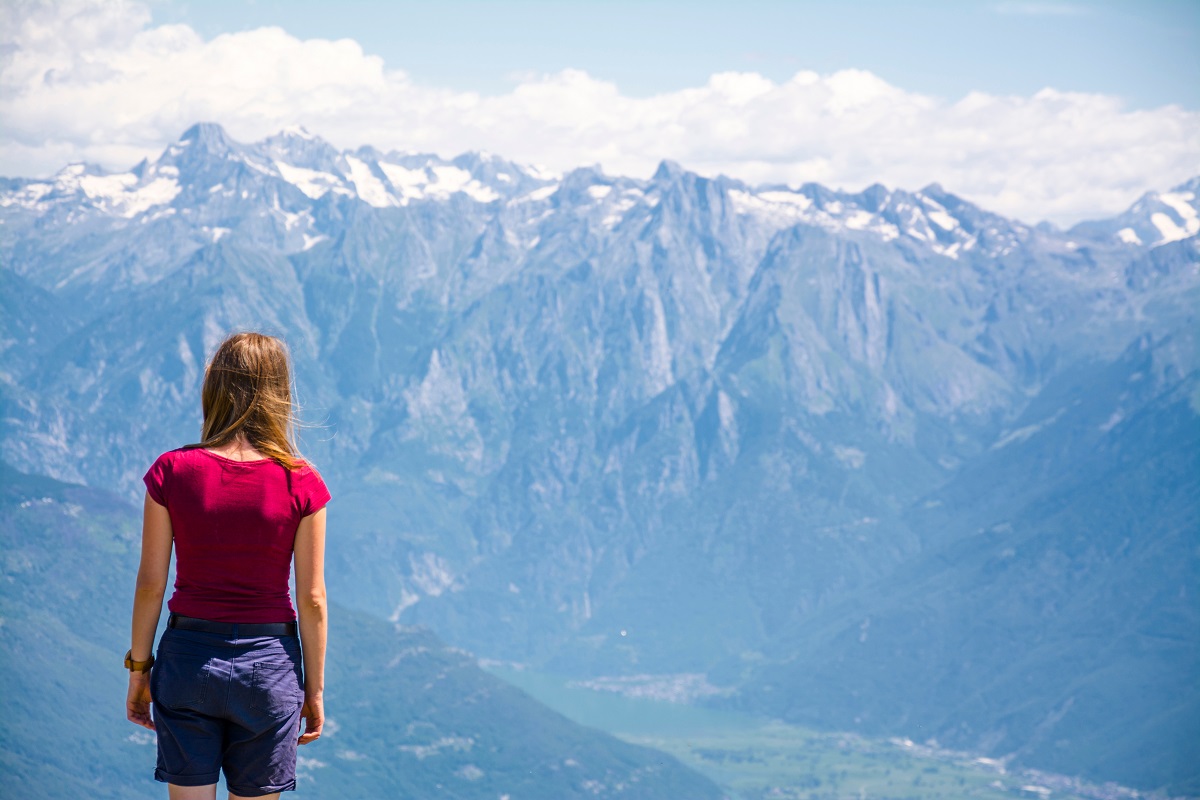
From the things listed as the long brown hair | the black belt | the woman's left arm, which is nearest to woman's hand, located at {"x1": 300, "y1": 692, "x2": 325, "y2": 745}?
the black belt

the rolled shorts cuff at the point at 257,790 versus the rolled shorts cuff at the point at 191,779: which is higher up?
the rolled shorts cuff at the point at 191,779

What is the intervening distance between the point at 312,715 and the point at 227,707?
0.71 metres

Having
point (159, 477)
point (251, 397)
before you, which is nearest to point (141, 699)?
point (159, 477)

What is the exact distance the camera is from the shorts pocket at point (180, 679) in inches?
422

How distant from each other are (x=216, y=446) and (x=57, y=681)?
178m

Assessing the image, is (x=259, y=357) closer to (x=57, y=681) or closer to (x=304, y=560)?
(x=304, y=560)

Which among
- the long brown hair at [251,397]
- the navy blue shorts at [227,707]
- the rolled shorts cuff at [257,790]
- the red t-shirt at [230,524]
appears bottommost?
the rolled shorts cuff at [257,790]

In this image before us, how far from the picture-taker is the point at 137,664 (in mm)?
10859

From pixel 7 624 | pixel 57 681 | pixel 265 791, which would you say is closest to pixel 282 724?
pixel 265 791

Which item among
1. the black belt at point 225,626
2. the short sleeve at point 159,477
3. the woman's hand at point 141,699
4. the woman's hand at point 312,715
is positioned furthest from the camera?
the woman's hand at point 312,715

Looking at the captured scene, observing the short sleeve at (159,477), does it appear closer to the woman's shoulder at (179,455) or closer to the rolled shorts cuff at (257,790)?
the woman's shoulder at (179,455)

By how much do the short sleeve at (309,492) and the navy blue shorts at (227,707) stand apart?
1.04 m

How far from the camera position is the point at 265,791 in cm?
1098

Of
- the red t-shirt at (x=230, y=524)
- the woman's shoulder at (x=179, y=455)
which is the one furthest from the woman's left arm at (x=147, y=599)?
the woman's shoulder at (x=179, y=455)
